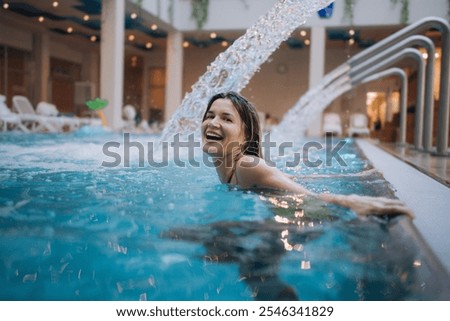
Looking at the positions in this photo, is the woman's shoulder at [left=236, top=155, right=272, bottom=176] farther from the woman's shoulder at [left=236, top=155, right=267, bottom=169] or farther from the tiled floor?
the tiled floor

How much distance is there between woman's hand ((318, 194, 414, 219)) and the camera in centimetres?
151

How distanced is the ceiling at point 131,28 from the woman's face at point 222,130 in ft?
38.1

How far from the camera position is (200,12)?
1562 centimetres

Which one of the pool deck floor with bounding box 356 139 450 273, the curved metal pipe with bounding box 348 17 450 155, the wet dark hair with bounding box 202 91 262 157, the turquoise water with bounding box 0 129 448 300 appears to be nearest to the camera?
the turquoise water with bounding box 0 129 448 300

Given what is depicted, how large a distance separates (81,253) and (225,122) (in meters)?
1.04

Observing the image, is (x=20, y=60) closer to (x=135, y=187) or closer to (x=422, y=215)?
(x=135, y=187)

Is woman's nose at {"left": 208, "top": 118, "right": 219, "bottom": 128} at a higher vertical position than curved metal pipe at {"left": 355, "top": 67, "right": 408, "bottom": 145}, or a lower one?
lower

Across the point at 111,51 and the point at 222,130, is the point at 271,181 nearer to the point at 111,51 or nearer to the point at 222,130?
the point at 222,130

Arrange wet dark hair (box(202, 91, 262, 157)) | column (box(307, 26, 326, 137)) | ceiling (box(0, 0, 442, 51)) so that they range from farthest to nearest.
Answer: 1. column (box(307, 26, 326, 137))
2. ceiling (box(0, 0, 442, 51))
3. wet dark hair (box(202, 91, 262, 157))

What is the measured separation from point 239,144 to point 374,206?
2.54 ft

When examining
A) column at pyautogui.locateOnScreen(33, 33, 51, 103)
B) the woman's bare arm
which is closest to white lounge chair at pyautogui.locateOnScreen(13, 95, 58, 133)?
column at pyautogui.locateOnScreen(33, 33, 51, 103)

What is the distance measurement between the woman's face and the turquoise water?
21cm

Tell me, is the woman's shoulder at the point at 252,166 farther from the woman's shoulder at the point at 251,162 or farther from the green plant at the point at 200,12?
the green plant at the point at 200,12

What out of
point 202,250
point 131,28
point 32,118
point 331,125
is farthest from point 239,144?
point 131,28
